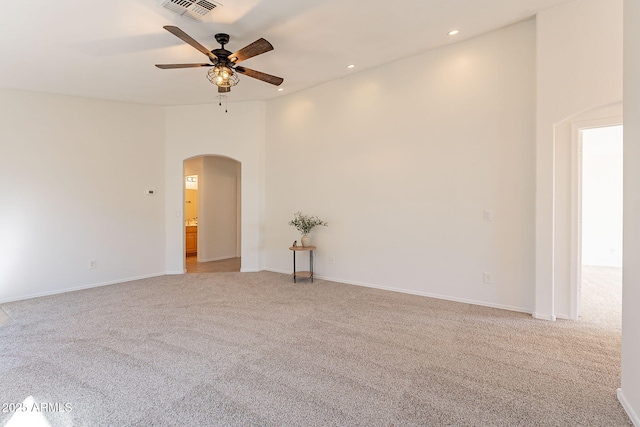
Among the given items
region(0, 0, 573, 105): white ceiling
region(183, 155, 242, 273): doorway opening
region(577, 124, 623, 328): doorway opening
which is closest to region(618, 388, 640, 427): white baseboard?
region(0, 0, 573, 105): white ceiling

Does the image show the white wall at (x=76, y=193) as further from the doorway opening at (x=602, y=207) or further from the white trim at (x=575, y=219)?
the doorway opening at (x=602, y=207)

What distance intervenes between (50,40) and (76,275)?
3496 millimetres

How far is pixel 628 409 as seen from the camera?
1865 mm

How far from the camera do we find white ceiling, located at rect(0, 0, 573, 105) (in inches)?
119

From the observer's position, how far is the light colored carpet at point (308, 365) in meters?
1.91

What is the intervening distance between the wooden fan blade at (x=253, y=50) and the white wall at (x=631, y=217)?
271 cm

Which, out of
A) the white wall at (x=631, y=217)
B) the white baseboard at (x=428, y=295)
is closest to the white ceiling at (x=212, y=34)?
the white wall at (x=631, y=217)

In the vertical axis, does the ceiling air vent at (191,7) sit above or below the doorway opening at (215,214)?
above

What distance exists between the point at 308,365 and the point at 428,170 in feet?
10.1

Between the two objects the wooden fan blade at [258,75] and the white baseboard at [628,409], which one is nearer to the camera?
the white baseboard at [628,409]

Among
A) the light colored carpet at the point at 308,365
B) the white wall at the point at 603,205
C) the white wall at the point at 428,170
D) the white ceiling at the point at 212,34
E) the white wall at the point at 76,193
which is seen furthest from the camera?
the white wall at the point at 603,205

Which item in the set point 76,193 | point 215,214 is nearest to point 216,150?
point 215,214

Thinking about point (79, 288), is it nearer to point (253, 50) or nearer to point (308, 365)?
point (308, 365)

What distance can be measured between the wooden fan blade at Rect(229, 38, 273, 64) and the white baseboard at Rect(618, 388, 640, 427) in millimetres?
3818
